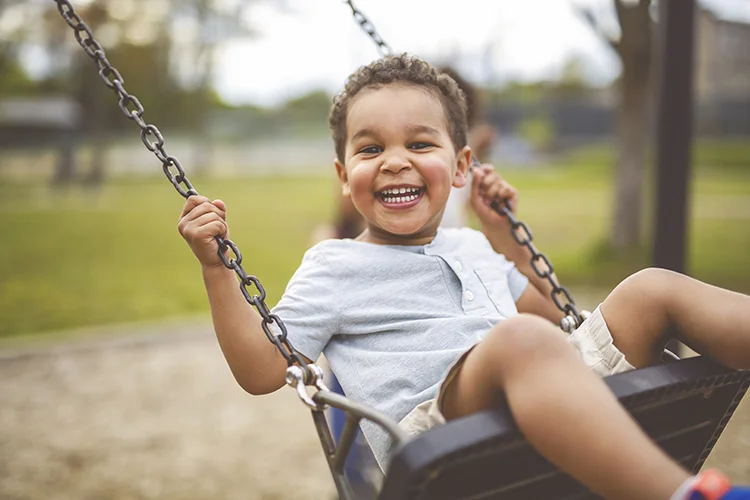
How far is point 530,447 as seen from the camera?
1372 mm

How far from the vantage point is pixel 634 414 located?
1.46 m

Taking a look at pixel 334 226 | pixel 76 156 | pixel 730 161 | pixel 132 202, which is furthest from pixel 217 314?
pixel 730 161

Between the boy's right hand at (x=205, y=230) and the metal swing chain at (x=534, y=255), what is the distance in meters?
0.73

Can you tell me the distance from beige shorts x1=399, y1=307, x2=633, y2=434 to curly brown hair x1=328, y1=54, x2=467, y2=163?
584mm

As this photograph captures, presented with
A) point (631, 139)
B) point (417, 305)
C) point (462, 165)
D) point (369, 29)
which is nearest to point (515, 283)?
point (462, 165)

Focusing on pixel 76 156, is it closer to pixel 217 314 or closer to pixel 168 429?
pixel 168 429

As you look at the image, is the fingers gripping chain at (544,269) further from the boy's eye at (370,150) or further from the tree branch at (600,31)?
the tree branch at (600,31)

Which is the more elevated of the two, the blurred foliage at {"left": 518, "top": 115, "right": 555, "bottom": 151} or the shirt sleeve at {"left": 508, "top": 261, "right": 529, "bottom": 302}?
the blurred foliage at {"left": 518, "top": 115, "right": 555, "bottom": 151}

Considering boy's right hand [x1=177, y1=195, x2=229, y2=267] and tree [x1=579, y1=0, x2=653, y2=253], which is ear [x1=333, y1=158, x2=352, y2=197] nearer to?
boy's right hand [x1=177, y1=195, x2=229, y2=267]

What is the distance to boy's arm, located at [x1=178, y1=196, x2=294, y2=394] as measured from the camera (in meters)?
1.73

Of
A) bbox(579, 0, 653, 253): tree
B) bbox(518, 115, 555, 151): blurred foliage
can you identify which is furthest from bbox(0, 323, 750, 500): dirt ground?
bbox(518, 115, 555, 151): blurred foliage

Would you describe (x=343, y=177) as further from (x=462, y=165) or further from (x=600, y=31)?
(x=600, y=31)

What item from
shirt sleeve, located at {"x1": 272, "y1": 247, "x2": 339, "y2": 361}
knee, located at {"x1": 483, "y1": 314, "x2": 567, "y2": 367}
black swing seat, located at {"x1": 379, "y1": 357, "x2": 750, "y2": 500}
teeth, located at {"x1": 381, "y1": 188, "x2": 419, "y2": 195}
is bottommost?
black swing seat, located at {"x1": 379, "y1": 357, "x2": 750, "y2": 500}

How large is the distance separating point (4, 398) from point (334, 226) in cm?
248
